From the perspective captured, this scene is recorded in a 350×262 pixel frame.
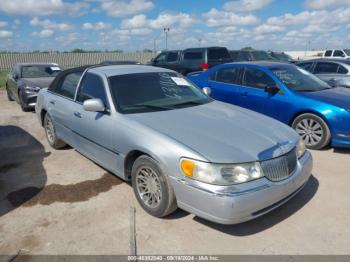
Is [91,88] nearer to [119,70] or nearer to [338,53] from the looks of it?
[119,70]

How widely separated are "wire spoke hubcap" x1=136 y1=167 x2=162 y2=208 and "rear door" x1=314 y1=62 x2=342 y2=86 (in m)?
7.93

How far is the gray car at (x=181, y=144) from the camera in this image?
2.89m

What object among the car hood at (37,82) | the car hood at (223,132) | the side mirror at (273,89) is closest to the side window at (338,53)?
the side mirror at (273,89)

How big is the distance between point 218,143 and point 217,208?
0.65 m

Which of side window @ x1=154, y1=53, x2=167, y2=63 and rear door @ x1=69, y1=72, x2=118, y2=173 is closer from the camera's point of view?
rear door @ x1=69, y1=72, x2=118, y2=173

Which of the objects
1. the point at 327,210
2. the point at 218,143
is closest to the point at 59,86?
the point at 218,143

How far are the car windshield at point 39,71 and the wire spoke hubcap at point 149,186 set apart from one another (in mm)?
7818

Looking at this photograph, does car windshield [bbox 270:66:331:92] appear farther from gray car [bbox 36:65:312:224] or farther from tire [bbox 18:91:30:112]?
tire [bbox 18:91:30:112]

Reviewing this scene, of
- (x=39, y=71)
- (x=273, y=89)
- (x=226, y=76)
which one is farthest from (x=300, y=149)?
(x=39, y=71)

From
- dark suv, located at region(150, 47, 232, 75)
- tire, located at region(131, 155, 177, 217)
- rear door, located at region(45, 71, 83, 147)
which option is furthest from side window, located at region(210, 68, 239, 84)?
dark suv, located at region(150, 47, 232, 75)

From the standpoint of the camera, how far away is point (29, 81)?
367 inches

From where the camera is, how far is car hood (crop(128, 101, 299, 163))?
3020mm

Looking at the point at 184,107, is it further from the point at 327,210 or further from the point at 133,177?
the point at 327,210

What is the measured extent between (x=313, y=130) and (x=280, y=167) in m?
2.96
